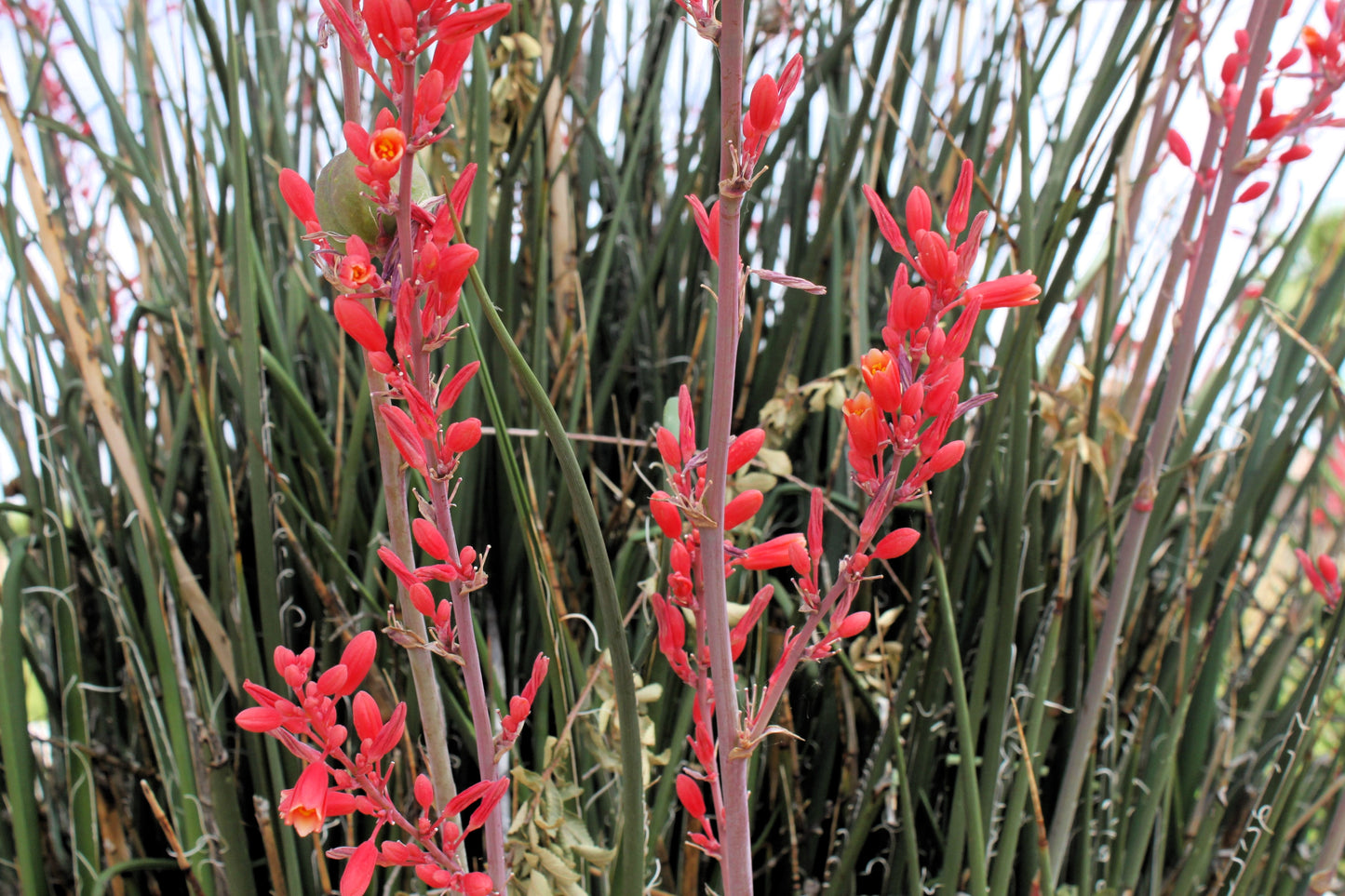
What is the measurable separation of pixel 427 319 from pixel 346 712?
44cm

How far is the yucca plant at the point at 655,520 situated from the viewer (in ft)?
1.73

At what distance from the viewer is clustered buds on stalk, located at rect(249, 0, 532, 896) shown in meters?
0.26

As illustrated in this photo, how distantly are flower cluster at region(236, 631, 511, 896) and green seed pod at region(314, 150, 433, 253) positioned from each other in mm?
129

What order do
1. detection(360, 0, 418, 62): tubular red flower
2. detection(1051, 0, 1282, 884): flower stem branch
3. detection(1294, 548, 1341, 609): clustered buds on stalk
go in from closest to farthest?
1. detection(360, 0, 418, 62): tubular red flower
2. detection(1051, 0, 1282, 884): flower stem branch
3. detection(1294, 548, 1341, 609): clustered buds on stalk

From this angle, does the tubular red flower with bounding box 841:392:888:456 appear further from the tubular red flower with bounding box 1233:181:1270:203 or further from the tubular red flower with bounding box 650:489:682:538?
the tubular red flower with bounding box 1233:181:1270:203

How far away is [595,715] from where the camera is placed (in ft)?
1.62

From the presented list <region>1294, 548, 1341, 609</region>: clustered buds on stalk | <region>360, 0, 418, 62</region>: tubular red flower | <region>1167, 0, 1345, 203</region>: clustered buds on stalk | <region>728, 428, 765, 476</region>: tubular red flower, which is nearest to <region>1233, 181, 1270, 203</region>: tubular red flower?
<region>1167, 0, 1345, 203</region>: clustered buds on stalk

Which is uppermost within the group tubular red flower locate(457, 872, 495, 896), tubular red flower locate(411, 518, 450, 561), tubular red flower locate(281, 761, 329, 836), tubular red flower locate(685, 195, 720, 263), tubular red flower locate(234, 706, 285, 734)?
tubular red flower locate(685, 195, 720, 263)

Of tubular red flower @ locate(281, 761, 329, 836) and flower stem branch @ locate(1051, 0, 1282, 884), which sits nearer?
tubular red flower @ locate(281, 761, 329, 836)

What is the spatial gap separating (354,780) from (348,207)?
18 cm

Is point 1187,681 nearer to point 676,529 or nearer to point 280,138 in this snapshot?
point 676,529

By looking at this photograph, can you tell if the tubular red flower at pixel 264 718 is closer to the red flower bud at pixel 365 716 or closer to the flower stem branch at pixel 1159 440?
the red flower bud at pixel 365 716

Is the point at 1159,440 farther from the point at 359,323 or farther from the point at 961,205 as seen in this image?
the point at 359,323

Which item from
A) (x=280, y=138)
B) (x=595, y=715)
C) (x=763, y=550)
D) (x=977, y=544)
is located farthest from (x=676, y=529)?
(x=280, y=138)
